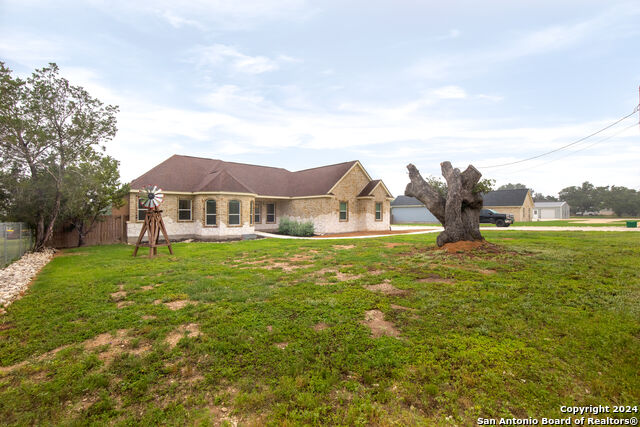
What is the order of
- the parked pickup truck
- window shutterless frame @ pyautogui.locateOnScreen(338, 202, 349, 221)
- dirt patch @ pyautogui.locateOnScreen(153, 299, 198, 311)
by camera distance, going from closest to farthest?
dirt patch @ pyautogui.locateOnScreen(153, 299, 198, 311) → window shutterless frame @ pyautogui.locateOnScreen(338, 202, 349, 221) → the parked pickup truck

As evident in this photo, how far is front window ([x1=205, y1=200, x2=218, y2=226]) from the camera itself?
63.3ft

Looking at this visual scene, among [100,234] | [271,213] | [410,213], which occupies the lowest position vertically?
[100,234]

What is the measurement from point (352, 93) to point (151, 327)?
19.8 meters

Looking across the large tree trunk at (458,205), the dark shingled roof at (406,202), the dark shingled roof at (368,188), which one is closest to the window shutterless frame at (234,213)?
the dark shingled roof at (368,188)

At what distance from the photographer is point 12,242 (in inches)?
438

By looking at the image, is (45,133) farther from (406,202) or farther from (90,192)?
(406,202)

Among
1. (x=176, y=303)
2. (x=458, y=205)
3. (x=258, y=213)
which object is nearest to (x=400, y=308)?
(x=176, y=303)

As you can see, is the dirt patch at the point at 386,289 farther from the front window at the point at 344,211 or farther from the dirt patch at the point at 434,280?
the front window at the point at 344,211

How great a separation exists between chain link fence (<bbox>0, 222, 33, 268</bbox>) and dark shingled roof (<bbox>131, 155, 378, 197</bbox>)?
6.17 meters

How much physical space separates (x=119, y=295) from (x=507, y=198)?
49273mm

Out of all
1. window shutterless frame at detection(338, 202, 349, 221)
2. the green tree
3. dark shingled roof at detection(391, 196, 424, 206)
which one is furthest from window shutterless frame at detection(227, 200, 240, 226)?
the green tree

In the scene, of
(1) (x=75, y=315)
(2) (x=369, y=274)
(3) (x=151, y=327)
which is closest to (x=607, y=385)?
(2) (x=369, y=274)

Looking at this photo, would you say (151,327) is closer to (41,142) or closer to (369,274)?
(369,274)

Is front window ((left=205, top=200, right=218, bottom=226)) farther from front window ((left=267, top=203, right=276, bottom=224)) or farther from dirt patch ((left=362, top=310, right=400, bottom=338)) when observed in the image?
dirt patch ((left=362, top=310, right=400, bottom=338))
